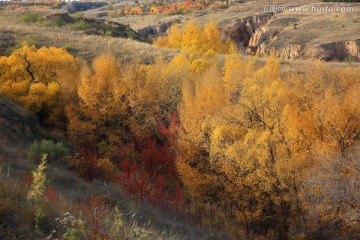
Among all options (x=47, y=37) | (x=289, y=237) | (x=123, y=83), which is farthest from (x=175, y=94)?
(x=47, y=37)

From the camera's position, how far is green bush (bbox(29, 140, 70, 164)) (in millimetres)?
17764

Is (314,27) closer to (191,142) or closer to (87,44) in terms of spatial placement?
(87,44)

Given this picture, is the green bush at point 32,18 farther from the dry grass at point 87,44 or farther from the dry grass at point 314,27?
the dry grass at point 314,27

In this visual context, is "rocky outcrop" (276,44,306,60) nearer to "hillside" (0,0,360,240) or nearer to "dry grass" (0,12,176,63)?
"hillside" (0,0,360,240)

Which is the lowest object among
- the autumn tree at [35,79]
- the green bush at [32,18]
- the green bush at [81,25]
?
the autumn tree at [35,79]

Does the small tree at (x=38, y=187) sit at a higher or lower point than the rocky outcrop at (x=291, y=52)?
higher

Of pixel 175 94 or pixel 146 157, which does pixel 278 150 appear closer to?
pixel 146 157

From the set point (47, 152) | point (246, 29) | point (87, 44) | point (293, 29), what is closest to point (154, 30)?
point (246, 29)

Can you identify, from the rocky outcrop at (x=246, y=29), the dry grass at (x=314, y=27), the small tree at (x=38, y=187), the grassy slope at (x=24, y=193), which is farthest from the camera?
the rocky outcrop at (x=246, y=29)

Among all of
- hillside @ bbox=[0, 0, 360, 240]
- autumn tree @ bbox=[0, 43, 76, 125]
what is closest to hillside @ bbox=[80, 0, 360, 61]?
hillside @ bbox=[0, 0, 360, 240]

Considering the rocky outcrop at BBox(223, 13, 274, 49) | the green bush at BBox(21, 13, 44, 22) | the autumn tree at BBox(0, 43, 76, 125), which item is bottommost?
the rocky outcrop at BBox(223, 13, 274, 49)

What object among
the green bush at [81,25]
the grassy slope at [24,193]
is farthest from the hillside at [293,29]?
the grassy slope at [24,193]

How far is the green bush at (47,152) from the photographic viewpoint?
58.3ft

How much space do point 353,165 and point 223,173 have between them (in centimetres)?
1002
